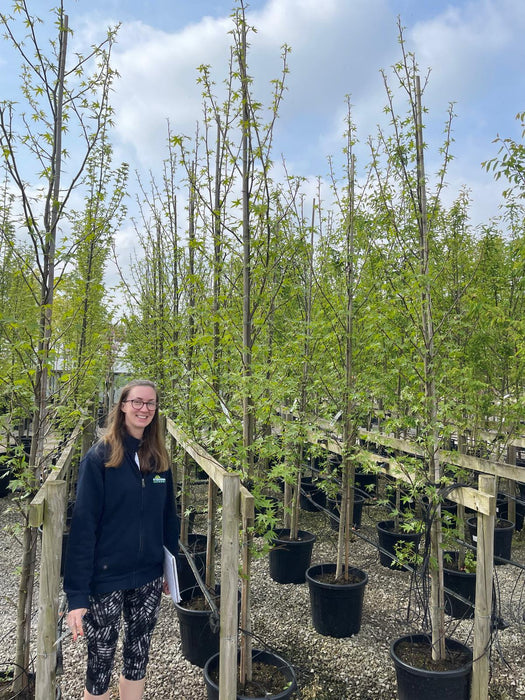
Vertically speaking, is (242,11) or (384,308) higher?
(242,11)

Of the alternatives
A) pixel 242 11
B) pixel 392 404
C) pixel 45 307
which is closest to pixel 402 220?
pixel 392 404

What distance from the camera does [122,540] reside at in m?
2.46

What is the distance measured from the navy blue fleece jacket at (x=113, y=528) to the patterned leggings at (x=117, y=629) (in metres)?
0.08

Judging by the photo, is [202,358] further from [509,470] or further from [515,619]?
[515,619]

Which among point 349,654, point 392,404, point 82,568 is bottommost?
A: point 349,654

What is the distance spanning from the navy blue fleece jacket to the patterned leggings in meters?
0.08

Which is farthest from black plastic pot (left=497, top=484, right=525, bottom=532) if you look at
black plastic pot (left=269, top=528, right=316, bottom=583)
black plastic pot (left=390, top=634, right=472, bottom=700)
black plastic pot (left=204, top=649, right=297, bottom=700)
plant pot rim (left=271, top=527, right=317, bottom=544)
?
black plastic pot (left=204, top=649, right=297, bottom=700)

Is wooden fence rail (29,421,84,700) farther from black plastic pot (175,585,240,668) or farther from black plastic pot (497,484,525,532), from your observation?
black plastic pot (497,484,525,532)

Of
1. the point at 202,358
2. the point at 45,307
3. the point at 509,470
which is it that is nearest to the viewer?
the point at 45,307

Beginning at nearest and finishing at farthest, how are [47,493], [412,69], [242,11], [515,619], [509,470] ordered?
[47,493]
[242,11]
[412,69]
[509,470]
[515,619]

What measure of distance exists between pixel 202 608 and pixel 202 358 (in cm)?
194

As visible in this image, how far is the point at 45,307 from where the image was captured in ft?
8.61

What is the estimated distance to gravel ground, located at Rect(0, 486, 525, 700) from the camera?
321 centimetres

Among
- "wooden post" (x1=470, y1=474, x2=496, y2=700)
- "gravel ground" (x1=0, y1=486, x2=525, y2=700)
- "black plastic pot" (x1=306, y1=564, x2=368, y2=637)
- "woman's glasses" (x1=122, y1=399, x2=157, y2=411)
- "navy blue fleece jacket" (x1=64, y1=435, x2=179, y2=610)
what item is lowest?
"gravel ground" (x1=0, y1=486, x2=525, y2=700)
